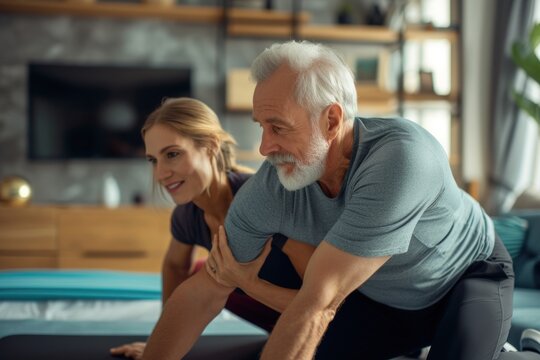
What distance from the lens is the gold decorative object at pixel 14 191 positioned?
389cm

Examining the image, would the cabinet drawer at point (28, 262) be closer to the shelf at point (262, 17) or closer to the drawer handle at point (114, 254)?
the drawer handle at point (114, 254)

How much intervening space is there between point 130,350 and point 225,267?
30 centimetres

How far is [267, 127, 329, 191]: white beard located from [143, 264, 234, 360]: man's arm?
0.96 feet

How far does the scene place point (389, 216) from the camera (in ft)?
3.57

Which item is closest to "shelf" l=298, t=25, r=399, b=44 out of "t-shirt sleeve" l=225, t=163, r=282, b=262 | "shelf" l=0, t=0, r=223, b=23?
"shelf" l=0, t=0, r=223, b=23

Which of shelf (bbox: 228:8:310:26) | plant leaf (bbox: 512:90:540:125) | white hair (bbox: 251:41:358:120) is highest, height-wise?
shelf (bbox: 228:8:310:26)

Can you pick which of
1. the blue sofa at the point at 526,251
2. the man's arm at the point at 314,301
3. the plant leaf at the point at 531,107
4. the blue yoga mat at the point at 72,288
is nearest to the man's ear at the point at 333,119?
the man's arm at the point at 314,301

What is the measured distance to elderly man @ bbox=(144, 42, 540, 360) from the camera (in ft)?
3.60

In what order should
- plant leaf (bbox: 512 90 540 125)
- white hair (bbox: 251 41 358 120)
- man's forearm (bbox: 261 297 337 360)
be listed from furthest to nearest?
plant leaf (bbox: 512 90 540 125), white hair (bbox: 251 41 358 120), man's forearm (bbox: 261 297 337 360)

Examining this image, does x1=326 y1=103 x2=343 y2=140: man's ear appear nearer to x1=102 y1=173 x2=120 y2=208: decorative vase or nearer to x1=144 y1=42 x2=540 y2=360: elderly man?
x1=144 y1=42 x2=540 y2=360: elderly man

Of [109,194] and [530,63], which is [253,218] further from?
[109,194]

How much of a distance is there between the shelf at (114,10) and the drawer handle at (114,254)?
153 cm

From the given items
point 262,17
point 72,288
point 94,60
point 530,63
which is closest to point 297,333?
point 72,288

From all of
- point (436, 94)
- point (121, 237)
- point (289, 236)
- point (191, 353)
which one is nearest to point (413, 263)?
point (289, 236)
